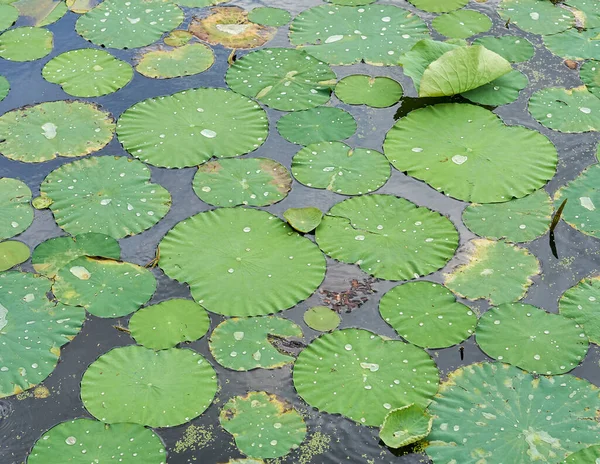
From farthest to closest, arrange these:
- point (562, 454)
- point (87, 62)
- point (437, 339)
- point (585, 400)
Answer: point (87, 62) < point (437, 339) < point (585, 400) < point (562, 454)

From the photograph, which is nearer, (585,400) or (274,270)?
(585,400)

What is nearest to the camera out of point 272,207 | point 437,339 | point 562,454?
point 562,454

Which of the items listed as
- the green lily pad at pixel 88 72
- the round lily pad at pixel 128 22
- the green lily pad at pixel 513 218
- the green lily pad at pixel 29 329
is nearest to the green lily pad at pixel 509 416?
the green lily pad at pixel 513 218

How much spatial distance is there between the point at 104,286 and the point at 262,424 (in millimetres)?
1143

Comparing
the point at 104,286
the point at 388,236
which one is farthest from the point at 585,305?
the point at 104,286

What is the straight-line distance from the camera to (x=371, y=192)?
438cm

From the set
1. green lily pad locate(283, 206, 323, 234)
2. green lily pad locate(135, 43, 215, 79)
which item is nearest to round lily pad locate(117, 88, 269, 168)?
green lily pad locate(135, 43, 215, 79)

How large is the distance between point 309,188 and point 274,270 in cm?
66

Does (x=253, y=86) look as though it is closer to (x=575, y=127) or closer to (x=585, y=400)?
(x=575, y=127)

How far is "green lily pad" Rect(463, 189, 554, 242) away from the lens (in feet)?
13.6

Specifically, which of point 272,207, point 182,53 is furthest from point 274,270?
point 182,53

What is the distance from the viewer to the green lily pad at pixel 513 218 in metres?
4.15

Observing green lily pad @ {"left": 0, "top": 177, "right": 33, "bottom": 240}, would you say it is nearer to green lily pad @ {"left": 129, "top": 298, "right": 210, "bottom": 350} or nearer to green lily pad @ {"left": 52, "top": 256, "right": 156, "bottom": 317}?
green lily pad @ {"left": 52, "top": 256, "right": 156, "bottom": 317}

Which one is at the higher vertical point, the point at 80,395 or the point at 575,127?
the point at 575,127
